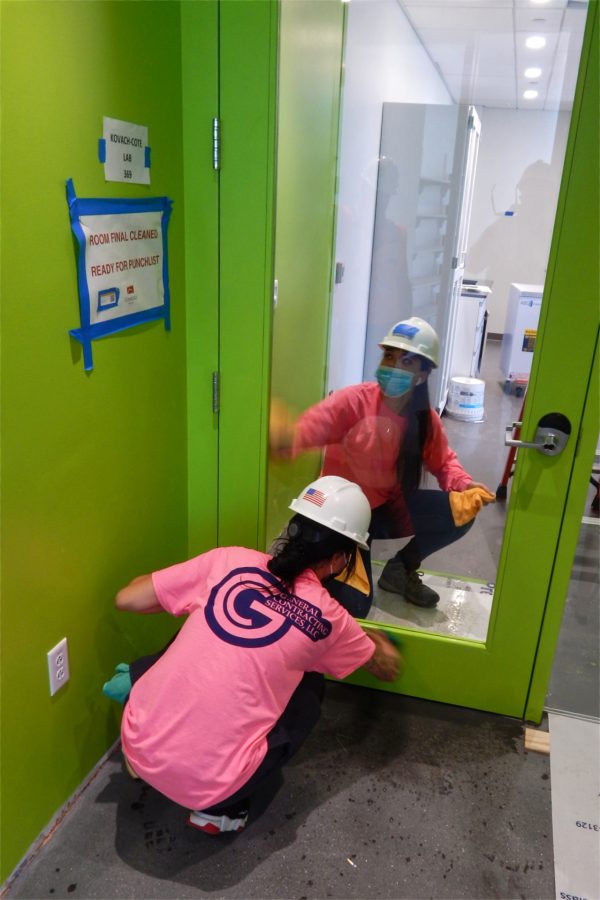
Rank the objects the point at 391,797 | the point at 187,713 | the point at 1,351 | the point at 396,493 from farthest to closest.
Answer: the point at 396,493 → the point at 391,797 → the point at 187,713 → the point at 1,351

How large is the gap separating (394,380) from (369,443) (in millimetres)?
204

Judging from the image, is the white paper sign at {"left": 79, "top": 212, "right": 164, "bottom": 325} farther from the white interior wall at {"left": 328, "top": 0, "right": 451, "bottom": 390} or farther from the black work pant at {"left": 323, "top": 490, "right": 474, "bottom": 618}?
the black work pant at {"left": 323, "top": 490, "right": 474, "bottom": 618}

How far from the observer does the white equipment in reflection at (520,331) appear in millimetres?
1890

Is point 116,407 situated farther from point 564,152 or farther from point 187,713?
point 564,152

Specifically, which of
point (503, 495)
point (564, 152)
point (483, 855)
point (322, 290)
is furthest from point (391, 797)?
point (564, 152)

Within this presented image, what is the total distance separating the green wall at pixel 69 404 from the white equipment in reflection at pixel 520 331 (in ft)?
3.02

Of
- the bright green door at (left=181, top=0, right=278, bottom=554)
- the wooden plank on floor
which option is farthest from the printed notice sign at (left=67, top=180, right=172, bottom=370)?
the wooden plank on floor

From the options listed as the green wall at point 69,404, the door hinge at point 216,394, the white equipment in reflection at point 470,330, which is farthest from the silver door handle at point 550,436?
the green wall at point 69,404

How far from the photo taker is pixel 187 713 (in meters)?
1.60

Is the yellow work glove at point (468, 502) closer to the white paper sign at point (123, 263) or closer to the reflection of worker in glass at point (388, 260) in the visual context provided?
the reflection of worker in glass at point (388, 260)

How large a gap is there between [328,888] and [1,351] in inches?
56.1

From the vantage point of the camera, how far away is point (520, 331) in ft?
6.30

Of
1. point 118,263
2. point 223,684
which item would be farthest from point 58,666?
point 118,263

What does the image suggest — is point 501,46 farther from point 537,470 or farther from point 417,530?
point 417,530
